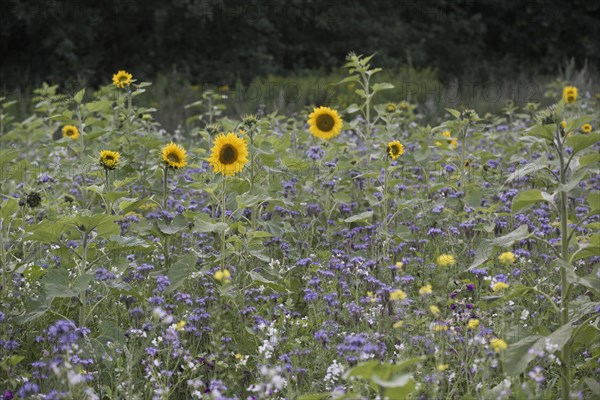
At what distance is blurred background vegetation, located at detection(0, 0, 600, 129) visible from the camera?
13.1 meters

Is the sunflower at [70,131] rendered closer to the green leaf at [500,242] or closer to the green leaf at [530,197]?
the green leaf at [500,242]

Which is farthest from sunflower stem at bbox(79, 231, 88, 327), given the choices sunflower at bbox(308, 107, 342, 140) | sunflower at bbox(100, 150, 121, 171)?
sunflower at bbox(308, 107, 342, 140)

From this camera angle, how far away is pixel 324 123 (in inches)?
196

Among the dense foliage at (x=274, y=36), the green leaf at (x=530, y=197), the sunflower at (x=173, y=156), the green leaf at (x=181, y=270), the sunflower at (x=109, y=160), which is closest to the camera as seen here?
the green leaf at (x=530, y=197)

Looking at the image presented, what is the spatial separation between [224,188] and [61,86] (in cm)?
1211

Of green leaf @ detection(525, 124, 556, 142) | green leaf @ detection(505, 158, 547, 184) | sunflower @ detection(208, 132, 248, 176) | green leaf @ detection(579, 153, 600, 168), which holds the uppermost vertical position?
green leaf @ detection(525, 124, 556, 142)

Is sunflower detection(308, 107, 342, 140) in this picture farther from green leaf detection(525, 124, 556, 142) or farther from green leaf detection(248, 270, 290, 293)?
green leaf detection(525, 124, 556, 142)

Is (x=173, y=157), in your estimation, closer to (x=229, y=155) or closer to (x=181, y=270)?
(x=229, y=155)

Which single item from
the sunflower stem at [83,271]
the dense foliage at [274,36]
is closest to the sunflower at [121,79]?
the sunflower stem at [83,271]

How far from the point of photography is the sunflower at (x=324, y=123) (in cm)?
497

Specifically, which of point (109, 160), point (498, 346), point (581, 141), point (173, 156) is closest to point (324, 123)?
point (173, 156)

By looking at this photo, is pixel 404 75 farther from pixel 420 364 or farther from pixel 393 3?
pixel 420 364

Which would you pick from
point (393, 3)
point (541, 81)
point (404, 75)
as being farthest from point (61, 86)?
point (541, 81)

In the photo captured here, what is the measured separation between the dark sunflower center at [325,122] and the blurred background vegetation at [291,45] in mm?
6214
